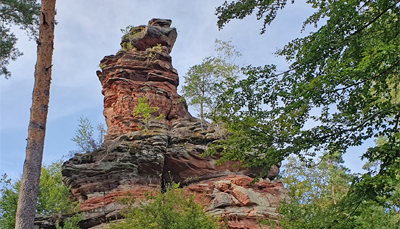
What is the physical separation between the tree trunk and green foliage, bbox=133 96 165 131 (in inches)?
504

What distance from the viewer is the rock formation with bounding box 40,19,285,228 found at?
55.5 ft

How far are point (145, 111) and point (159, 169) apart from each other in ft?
17.5

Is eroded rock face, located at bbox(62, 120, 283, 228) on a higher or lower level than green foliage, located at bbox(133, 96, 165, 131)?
lower

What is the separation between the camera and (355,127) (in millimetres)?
7367

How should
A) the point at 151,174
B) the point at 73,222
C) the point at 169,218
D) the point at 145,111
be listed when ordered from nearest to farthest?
1. the point at 169,218
2. the point at 73,222
3. the point at 151,174
4. the point at 145,111

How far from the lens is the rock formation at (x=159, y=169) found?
16906mm

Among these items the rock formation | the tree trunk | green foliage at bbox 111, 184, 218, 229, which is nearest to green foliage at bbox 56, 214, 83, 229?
the rock formation

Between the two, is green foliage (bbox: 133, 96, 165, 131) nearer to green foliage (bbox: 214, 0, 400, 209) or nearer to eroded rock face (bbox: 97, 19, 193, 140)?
eroded rock face (bbox: 97, 19, 193, 140)

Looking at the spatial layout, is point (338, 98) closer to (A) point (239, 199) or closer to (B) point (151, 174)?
(A) point (239, 199)

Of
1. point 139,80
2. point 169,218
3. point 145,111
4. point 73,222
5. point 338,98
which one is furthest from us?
point 139,80

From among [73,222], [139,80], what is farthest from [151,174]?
[139,80]

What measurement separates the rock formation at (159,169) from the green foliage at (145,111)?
292mm

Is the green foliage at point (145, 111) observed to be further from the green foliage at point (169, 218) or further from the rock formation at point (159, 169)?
the green foliage at point (169, 218)

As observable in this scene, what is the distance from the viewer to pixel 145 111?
23391mm
